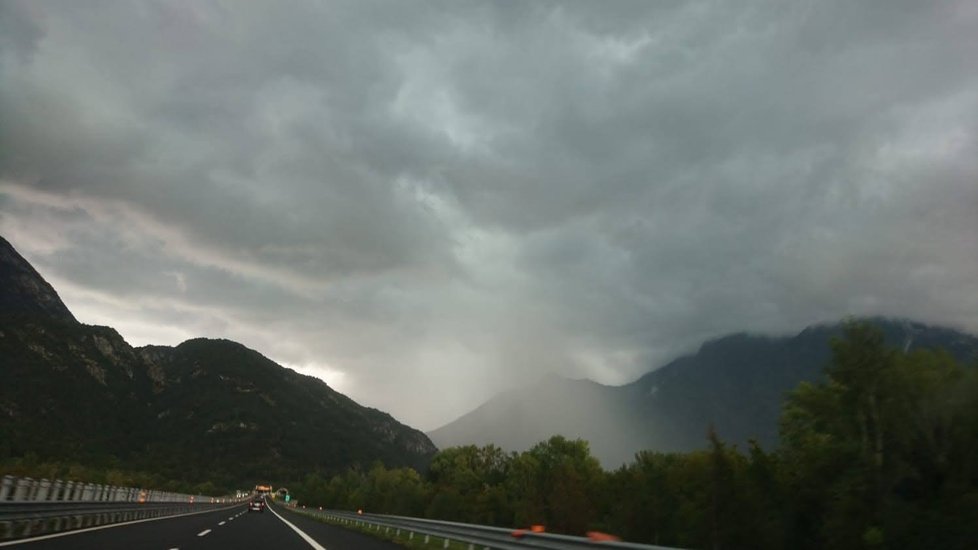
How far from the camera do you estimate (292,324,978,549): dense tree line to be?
4809 centimetres

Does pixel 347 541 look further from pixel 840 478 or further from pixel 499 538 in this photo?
pixel 840 478

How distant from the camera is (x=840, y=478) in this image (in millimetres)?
52031

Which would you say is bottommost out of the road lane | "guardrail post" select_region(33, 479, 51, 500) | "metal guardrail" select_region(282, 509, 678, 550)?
the road lane

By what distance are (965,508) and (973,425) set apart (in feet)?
19.1

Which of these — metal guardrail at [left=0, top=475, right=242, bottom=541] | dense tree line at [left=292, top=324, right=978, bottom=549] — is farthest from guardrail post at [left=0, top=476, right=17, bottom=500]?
dense tree line at [left=292, top=324, right=978, bottom=549]

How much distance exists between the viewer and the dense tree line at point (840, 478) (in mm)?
48094

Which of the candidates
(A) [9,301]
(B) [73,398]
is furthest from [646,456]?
(A) [9,301]

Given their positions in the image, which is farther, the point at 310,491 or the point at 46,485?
the point at 310,491

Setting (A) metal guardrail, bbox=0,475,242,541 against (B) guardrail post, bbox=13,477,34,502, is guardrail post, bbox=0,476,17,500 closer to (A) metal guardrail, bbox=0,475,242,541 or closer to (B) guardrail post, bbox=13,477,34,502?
(A) metal guardrail, bbox=0,475,242,541

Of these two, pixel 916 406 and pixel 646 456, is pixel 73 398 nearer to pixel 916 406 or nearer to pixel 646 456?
pixel 646 456

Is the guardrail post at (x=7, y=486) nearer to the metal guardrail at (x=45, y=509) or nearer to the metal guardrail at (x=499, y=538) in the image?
the metal guardrail at (x=45, y=509)

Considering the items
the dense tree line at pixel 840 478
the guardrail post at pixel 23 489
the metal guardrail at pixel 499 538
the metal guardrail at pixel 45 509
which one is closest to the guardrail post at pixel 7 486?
the metal guardrail at pixel 45 509

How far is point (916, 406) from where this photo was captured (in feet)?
170

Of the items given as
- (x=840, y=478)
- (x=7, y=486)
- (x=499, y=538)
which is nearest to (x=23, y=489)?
(x=7, y=486)
